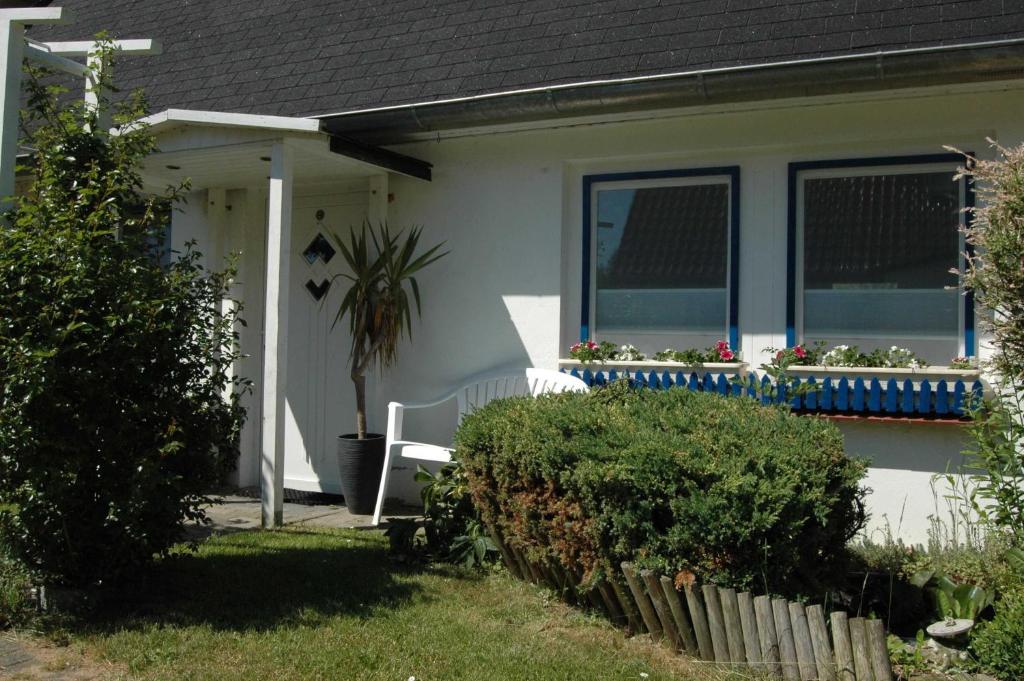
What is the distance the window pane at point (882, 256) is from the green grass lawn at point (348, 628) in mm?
2981

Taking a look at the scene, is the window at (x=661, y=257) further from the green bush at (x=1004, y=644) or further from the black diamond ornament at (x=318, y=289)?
the green bush at (x=1004, y=644)

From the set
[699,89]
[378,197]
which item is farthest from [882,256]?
[378,197]

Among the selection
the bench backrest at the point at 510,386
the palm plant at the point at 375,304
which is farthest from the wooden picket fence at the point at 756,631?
the palm plant at the point at 375,304

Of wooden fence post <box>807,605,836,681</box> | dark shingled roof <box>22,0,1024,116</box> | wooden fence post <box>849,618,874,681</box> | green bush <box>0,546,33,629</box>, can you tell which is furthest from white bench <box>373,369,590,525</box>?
wooden fence post <box>849,618,874,681</box>

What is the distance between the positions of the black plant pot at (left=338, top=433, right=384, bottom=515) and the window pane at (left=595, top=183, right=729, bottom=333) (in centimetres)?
201

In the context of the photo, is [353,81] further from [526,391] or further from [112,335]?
[112,335]

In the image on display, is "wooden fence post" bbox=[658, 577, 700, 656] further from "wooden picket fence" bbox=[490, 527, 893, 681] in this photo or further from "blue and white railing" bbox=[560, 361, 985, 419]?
"blue and white railing" bbox=[560, 361, 985, 419]

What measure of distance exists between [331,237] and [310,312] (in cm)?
71

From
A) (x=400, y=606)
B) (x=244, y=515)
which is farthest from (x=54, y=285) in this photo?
(x=244, y=515)

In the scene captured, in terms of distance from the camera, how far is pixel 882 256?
6113 mm

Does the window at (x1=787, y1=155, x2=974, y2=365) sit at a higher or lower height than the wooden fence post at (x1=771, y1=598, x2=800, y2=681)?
higher

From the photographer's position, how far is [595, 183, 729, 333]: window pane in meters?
6.62

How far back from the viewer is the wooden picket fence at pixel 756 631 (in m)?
3.57

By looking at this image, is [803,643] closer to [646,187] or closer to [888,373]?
[888,373]
